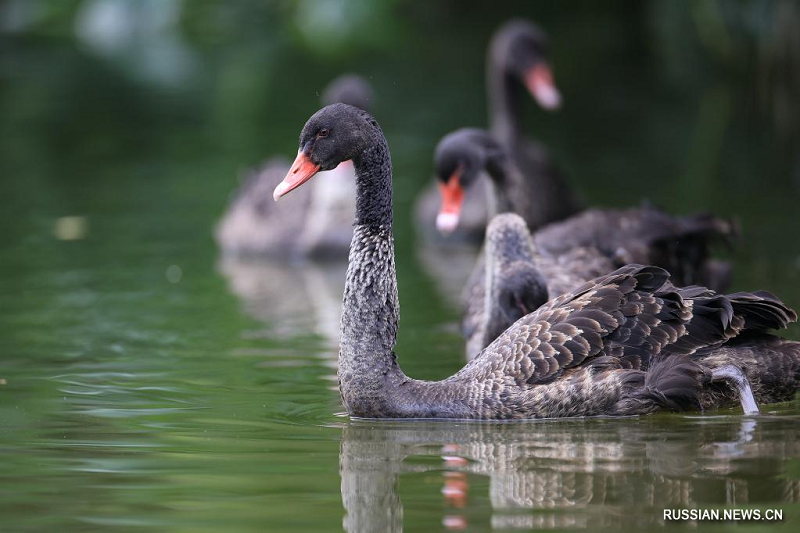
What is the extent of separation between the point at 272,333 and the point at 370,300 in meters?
2.95

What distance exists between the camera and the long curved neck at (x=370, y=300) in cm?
712

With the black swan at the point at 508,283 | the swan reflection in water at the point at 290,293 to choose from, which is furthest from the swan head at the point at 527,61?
the black swan at the point at 508,283

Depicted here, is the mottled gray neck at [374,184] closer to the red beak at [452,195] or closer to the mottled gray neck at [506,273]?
the mottled gray neck at [506,273]

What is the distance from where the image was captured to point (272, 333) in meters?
10.0

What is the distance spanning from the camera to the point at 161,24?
1396 inches

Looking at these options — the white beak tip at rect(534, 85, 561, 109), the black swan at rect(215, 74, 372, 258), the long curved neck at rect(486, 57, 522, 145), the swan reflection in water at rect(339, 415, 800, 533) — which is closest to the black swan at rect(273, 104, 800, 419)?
the swan reflection in water at rect(339, 415, 800, 533)

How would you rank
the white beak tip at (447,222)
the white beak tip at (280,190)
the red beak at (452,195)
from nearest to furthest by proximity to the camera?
the white beak tip at (280,190)
the white beak tip at (447,222)
the red beak at (452,195)

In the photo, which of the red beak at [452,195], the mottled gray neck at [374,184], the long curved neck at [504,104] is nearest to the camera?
the mottled gray neck at [374,184]

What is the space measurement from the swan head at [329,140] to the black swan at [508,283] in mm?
1554

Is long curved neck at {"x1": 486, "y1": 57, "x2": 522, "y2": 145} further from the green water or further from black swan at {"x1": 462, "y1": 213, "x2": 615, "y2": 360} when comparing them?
black swan at {"x1": 462, "y1": 213, "x2": 615, "y2": 360}

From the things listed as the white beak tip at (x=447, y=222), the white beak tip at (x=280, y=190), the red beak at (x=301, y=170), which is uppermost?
the white beak tip at (x=447, y=222)

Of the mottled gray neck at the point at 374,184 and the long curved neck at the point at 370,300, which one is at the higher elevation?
the mottled gray neck at the point at 374,184

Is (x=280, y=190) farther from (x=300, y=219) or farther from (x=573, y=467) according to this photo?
(x=300, y=219)

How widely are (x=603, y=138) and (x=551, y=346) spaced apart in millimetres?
12909
